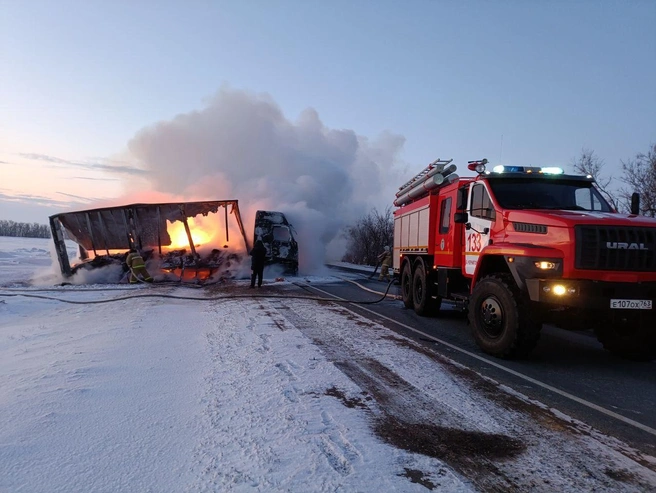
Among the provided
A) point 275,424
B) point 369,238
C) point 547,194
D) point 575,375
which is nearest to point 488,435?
point 275,424

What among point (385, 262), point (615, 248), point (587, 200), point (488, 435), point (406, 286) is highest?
point (587, 200)

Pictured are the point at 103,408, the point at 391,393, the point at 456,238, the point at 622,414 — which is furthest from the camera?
the point at 456,238

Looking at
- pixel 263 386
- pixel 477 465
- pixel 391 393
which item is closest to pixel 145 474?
pixel 263 386

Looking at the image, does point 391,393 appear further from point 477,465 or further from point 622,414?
point 622,414

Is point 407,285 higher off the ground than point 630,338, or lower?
higher

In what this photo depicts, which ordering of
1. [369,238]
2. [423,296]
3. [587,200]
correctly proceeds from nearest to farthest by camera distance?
1. [587,200]
2. [423,296]
3. [369,238]

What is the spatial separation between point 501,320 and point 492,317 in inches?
7.4

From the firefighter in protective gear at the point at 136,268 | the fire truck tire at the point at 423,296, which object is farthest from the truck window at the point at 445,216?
→ the firefighter in protective gear at the point at 136,268

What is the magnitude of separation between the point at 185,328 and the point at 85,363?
2578mm

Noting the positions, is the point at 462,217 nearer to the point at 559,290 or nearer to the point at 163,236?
the point at 559,290

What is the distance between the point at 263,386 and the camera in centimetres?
488

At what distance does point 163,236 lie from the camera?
18109mm

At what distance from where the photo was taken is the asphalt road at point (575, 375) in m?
4.32

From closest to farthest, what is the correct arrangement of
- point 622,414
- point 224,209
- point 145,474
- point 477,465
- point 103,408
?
point 145,474
point 477,465
point 103,408
point 622,414
point 224,209
